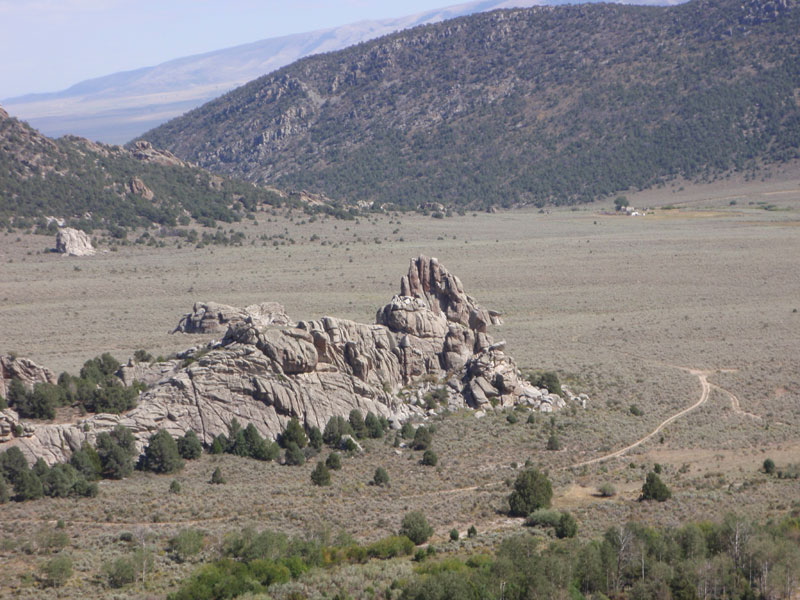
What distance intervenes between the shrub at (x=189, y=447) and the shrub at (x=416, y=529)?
7.90m

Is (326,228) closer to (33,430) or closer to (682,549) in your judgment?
(33,430)

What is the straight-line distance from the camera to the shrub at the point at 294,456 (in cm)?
2670

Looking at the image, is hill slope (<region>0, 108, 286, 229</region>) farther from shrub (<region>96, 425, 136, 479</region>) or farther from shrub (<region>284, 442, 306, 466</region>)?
shrub (<region>284, 442, 306, 466</region>)

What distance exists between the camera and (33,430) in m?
25.5

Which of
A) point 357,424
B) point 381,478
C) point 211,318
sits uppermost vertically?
point 211,318

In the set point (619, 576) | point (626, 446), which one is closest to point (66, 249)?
point (626, 446)

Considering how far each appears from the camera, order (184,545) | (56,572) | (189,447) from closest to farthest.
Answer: (56,572)
(184,545)
(189,447)

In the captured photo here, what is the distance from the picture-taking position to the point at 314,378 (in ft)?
97.4

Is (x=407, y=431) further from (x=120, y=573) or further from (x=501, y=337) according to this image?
(x=501, y=337)

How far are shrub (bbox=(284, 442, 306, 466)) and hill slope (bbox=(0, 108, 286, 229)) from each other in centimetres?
5932

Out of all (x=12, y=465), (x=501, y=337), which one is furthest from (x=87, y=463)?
(x=501, y=337)

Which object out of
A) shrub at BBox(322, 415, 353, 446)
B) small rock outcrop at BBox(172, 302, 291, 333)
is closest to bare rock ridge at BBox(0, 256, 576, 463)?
shrub at BBox(322, 415, 353, 446)

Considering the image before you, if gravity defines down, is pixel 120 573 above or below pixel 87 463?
below

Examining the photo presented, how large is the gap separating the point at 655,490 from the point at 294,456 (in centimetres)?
1027
